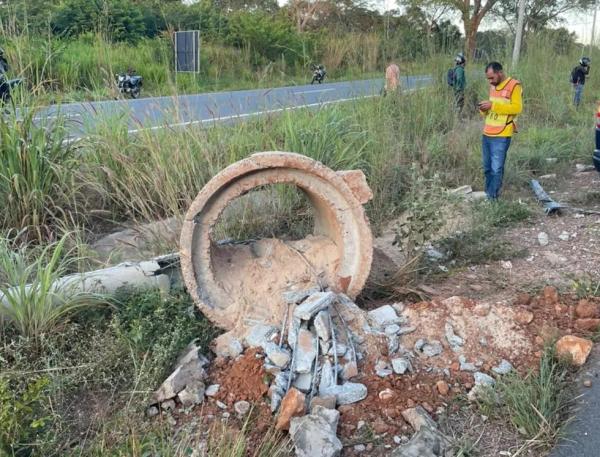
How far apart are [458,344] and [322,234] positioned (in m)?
1.30

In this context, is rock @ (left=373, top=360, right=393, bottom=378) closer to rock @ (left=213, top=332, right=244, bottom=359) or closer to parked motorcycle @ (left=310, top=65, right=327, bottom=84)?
rock @ (left=213, top=332, right=244, bottom=359)

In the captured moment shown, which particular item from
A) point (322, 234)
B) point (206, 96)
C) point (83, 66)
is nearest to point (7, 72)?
point (83, 66)

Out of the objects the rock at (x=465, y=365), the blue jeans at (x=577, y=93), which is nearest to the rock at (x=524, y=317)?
the rock at (x=465, y=365)

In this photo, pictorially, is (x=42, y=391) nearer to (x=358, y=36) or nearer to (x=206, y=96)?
(x=206, y=96)

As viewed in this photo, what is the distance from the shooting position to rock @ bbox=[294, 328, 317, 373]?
2762 millimetres

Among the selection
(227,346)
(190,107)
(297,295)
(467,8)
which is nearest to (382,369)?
(297,295)

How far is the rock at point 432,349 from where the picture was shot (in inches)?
118

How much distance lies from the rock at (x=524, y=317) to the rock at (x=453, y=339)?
375 millimetres

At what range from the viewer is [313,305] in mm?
2963

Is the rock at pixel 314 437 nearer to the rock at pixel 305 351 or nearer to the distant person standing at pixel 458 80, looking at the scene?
the rock at pixel 305 351

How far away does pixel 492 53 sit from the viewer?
11.9 metres

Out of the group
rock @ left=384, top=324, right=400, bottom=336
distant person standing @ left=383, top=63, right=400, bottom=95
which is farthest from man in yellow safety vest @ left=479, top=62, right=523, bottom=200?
rock @ left=384, top=324, right=400, bottom=336

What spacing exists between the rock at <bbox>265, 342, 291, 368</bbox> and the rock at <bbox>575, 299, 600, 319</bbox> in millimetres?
1679

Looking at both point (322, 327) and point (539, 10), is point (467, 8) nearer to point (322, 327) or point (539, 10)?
point (539, 10)
